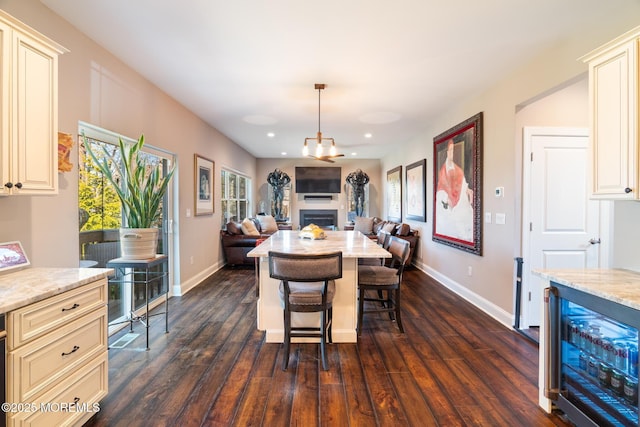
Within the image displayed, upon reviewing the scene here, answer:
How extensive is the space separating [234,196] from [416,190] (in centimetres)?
410

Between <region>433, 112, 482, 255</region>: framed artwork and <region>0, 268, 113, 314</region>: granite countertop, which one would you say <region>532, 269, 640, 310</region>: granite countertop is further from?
<region>0, 268, 113, 314</region>: granite countertop

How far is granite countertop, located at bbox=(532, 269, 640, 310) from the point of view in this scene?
1389 millimetres

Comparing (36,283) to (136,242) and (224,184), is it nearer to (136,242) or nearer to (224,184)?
(136,242)

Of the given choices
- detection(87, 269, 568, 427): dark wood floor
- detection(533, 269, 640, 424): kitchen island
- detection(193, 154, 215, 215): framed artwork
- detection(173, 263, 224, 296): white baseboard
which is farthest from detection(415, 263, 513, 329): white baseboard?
detection(193, 154, 215, 215): framed artwork

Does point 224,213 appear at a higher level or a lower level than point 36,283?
higher

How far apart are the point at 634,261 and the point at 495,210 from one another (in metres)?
1.44

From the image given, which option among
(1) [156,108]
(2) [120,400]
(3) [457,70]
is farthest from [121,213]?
(3) [457,70]

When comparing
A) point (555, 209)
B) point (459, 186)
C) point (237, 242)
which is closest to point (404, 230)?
point (459, 186)

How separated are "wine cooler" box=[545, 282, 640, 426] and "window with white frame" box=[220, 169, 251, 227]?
5.52 meters

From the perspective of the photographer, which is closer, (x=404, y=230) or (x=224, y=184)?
(x=404, y=230)

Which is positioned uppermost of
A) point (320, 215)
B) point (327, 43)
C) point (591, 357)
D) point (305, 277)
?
point (327, 43)

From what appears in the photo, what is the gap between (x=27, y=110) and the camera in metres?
1.62

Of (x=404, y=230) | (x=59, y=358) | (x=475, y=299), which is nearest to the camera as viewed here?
(x=59, y=358)

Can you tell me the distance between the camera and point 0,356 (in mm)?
1211
